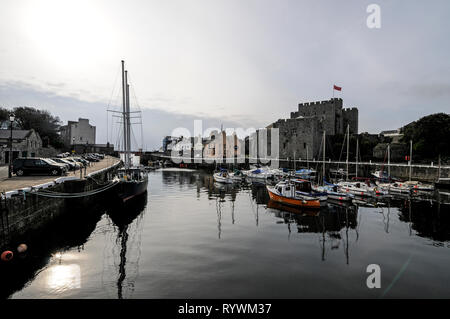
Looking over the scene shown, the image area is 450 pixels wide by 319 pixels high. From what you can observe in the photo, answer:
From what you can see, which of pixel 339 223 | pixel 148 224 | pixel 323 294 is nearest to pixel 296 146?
pixel 339 223

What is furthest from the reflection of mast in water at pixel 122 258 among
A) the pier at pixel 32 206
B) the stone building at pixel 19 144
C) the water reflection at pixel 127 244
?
the stone building at pixel 19 144

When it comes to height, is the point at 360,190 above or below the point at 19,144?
below

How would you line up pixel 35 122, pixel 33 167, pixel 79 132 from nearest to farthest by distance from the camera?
1. pixel 33 167
2. pixel 35 122
3. pixel 79 132

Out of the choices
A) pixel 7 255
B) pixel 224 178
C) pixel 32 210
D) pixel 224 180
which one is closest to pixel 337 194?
pixel 224 180

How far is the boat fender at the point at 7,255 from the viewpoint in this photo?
9445 mm

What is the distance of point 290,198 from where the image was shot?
2189 centimetres

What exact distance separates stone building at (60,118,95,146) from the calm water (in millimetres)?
67270

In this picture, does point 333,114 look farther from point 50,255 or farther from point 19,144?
point 50,255

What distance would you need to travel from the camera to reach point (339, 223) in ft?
55.2

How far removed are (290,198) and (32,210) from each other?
1747cm

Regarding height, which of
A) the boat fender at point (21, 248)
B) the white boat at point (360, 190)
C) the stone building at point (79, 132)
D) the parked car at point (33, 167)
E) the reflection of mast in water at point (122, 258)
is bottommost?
the reflection of mast in water at point (122, 258)

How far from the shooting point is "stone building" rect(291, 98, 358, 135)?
232ft

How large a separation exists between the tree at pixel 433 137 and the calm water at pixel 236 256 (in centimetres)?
3516

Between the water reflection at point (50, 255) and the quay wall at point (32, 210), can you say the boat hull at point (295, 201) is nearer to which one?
the water reflection at point (50, 255)
